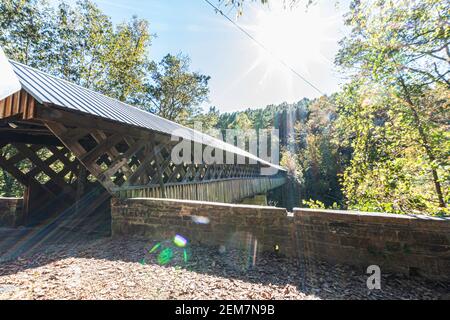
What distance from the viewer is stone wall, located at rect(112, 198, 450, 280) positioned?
274 cm

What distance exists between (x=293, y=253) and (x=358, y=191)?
390 centimetres

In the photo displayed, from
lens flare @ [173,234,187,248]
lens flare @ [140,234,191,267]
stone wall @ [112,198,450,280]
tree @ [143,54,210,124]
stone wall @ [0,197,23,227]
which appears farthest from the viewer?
tree @ [143,54,210,124]

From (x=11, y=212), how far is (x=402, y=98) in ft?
37.3

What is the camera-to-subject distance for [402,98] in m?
5.34

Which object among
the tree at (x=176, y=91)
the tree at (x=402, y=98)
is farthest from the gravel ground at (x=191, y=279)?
the tree at (x=176, y=91)

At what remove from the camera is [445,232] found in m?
Result: 2.65

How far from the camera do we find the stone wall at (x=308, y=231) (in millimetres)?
2744

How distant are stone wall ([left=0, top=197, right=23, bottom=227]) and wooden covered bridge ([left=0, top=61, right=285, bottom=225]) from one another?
24cm

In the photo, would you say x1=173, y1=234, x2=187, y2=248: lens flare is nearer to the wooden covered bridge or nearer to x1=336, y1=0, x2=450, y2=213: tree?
the wooden covered bridge

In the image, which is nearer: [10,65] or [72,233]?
[10,65]

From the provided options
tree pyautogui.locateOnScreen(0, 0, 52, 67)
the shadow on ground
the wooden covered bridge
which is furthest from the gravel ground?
tree pyautogui.locateOnScreen(0, 0, 52, 67)

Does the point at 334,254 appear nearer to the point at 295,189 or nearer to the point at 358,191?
the point at 358,191

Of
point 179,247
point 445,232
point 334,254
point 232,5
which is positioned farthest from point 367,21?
point 179,247

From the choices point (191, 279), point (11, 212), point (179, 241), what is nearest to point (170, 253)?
point (179, 241)
